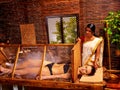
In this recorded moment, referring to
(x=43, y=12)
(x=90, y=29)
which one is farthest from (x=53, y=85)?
(x=43, y=12)

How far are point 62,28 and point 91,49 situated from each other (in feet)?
10.7

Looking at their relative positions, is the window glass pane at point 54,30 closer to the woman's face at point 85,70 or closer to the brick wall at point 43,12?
the brick wall at point 43,12

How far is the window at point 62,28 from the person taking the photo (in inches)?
351

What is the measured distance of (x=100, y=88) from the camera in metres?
4.84

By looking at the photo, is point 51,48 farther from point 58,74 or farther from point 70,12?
point 70,12

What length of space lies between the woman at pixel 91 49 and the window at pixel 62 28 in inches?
105

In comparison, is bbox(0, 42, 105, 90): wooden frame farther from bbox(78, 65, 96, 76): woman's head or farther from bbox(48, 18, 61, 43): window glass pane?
bbox(48, 18, 61, 43): window glass pane

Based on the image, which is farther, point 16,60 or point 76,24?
point 76,24

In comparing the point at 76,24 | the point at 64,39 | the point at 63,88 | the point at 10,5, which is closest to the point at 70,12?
the point at 76,24

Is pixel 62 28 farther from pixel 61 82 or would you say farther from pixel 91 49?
pixel 61 82

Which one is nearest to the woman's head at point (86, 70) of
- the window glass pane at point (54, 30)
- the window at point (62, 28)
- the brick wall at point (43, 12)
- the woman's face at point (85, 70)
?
the woman's face at point (85, 70)

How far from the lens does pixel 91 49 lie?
613 cm

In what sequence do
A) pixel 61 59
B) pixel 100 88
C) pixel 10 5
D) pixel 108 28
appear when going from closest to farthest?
1. pixel 100 88
2. pixel 61 59
3. pixel 108 28
4. pixel 10 5

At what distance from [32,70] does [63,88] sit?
1.12m
